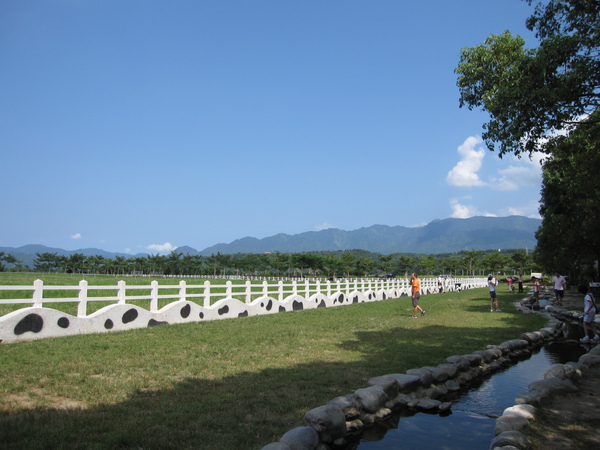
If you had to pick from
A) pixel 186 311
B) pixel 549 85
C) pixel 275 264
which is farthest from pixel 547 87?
pixel 275 264

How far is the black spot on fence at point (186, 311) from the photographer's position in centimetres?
1466

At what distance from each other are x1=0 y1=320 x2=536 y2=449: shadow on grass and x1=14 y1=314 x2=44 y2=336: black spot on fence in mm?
5294

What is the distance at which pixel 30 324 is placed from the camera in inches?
399

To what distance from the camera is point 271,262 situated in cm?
14125

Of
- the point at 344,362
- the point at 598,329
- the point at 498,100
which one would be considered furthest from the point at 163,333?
the point at 598,329

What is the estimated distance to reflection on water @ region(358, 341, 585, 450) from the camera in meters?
5.62

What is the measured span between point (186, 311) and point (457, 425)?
10.4m

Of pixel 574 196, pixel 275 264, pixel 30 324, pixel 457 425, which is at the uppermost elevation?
pixel 574 196

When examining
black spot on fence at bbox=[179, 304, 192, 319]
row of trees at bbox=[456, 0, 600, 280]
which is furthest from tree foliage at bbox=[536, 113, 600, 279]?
black spot on fence at bbox=[179, 304, 192, 319]

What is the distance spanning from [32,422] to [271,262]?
449 ft

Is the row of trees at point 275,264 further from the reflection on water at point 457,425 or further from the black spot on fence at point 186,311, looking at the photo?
the reflection on water at point 457,425

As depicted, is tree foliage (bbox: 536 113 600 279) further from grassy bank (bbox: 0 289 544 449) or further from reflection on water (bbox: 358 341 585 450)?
reflection on water (bbox: 358 341 585 450)

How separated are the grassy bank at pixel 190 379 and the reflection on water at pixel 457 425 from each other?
86 cm

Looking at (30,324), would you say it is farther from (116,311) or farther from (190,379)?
(190,379)
